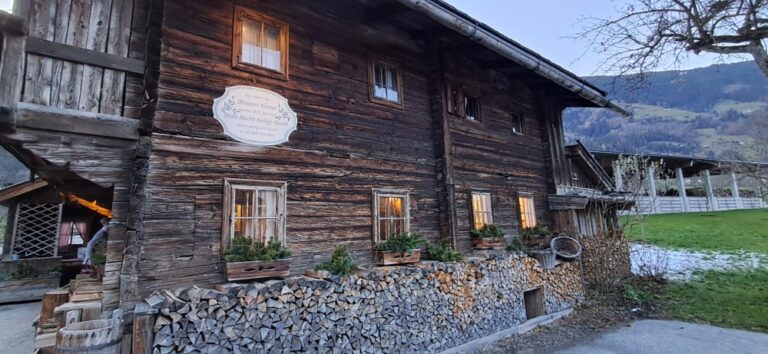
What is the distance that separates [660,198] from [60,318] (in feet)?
110

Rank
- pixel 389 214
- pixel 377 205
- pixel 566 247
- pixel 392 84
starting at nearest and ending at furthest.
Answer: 1. pixel 377 205
2. pixel 389 214
3. pixel 392 84
4. pixel 566 247

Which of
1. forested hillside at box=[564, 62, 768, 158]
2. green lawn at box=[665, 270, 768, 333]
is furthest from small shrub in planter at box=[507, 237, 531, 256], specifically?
forested hillside at box=[564, 62, 768, 158]

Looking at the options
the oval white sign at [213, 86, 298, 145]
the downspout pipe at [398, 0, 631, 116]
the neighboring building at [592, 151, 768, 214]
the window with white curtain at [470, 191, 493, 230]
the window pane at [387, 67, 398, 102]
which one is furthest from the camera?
the neighboring building at [592, 151, 768, 214]

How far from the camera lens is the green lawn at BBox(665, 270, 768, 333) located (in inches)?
317

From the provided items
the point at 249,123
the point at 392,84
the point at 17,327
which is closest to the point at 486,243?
the point at 392,84

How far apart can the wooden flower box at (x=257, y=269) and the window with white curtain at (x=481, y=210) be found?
5.01m

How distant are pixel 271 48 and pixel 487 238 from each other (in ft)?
20.1

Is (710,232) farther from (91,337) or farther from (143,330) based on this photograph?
(91,337)

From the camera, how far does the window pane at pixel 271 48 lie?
19.9 ft

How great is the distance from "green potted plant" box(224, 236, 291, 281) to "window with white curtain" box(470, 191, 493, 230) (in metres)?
4.98

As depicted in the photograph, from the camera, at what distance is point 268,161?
571cm

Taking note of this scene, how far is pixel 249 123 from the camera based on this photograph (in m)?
5.62

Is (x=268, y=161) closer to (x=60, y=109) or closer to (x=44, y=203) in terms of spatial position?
(x=60, y=109)

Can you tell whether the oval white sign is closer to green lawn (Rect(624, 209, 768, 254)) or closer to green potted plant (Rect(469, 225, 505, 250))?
green potted plant (Rect(469, 225, 505, 250))
